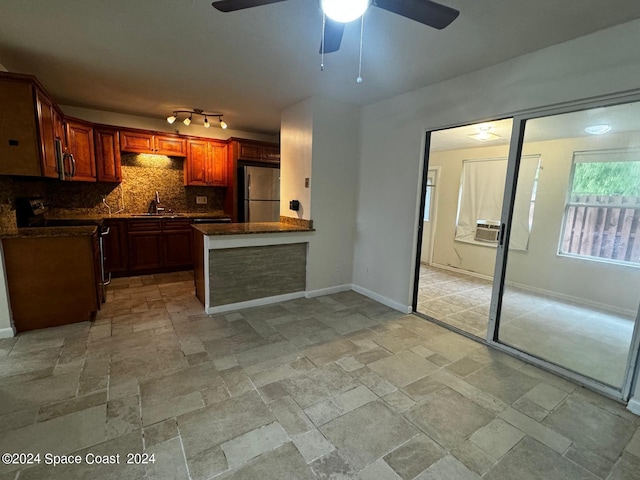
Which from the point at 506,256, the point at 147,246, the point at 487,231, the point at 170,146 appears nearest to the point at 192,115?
the point at 170,146

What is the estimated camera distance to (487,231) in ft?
17.1

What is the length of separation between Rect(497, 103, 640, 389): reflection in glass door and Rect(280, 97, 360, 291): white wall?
1.96 m

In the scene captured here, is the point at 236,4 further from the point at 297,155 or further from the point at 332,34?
the point at 297,155

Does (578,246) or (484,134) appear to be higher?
(484,134)

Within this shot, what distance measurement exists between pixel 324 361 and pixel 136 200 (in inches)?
174

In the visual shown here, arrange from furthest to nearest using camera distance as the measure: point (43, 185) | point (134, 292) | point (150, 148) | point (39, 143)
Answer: point (150, 148) → point (43, 185) → point (134, 292) → point (39, 143)

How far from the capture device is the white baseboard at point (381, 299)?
3.49 metres

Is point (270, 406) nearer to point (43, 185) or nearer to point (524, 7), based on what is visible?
point (524, 7)

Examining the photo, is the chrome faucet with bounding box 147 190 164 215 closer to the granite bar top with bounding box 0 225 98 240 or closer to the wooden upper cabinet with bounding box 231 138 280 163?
the wooden upper cabinet with bounding box 231 138 280 163

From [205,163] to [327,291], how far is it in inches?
125

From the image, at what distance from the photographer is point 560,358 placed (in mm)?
2514

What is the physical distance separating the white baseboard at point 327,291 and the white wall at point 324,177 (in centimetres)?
2

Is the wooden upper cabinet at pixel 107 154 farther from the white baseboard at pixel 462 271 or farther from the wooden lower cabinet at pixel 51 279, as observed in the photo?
the white baseboard at pixel 462 271

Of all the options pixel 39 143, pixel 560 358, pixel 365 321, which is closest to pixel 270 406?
pixel 365 321
